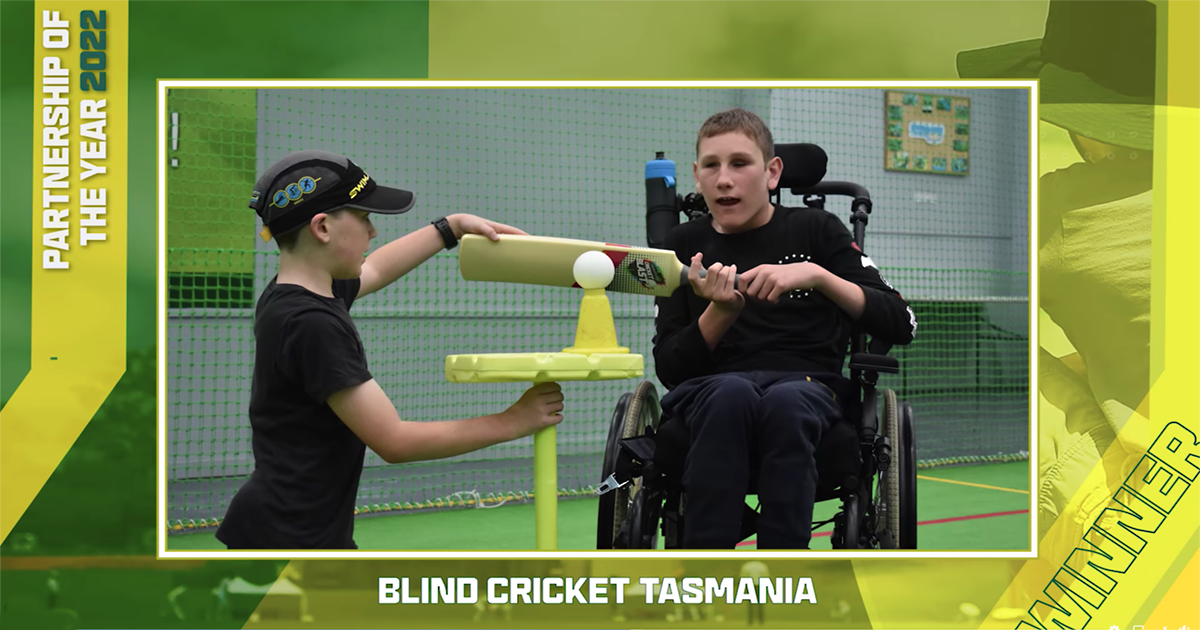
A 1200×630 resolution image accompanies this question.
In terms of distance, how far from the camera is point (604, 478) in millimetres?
2105

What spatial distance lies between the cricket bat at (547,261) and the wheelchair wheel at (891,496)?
73 centimetres

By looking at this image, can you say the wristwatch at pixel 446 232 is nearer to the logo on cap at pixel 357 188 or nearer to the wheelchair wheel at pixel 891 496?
the logo on cap at pixel 357 188

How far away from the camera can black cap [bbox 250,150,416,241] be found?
1.63 metres

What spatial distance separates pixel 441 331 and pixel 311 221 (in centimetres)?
299

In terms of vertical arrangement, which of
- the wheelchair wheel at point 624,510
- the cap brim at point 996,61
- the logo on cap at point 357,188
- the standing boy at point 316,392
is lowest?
the wheelchair wheel at point 624,510

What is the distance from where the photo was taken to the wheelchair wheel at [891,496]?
2021 millimetres

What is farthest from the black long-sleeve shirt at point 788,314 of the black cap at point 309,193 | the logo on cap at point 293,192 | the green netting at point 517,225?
the green netting at point 517,225

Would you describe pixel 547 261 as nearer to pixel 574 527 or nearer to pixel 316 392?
pixel 316 392

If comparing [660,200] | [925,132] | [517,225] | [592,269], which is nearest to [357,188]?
[592,269]

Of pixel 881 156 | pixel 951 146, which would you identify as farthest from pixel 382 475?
pixel 951 146

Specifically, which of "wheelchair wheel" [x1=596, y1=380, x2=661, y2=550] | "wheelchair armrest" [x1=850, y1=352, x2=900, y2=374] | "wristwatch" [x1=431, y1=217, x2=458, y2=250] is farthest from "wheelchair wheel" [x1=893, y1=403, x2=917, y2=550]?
"wristwatch" [x1=431, y1=217, x2=458, y2=250]

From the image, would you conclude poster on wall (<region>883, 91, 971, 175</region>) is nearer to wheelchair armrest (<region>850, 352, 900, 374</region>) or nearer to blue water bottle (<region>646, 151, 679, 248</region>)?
blue water bottle (<region>646, 151, 679, 248</region>)

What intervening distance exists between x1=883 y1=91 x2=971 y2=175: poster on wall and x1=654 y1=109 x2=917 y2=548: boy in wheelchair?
135 inches

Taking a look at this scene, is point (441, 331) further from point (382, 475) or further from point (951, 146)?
point (951, 146)
